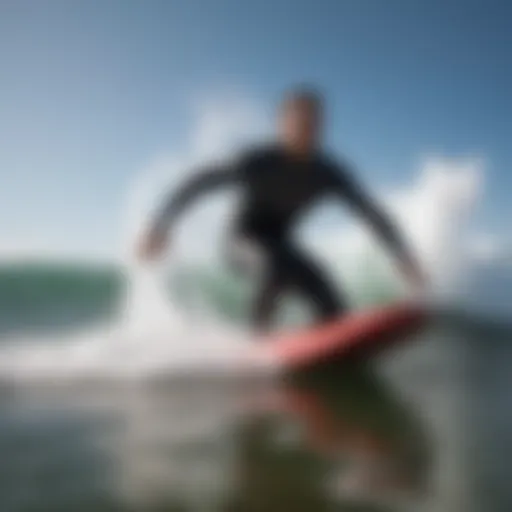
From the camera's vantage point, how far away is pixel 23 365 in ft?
4.56

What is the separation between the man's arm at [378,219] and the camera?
4.96ft

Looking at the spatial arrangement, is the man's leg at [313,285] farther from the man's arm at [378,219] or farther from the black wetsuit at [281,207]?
the man's arm at [378,219]

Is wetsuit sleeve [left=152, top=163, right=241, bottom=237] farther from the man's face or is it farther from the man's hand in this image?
the man's face

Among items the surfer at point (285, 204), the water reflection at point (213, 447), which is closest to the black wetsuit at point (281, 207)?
the surfer at point (285, 204)

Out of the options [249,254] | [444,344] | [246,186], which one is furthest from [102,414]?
[444,344]

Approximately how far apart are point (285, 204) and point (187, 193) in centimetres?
20

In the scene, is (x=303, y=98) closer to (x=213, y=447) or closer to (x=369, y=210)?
(x=369, y=210)

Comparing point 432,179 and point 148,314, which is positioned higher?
point 432,179

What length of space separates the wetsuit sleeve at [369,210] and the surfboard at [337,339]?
Answer: 0.44ft

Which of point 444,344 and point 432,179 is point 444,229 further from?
point 444,344

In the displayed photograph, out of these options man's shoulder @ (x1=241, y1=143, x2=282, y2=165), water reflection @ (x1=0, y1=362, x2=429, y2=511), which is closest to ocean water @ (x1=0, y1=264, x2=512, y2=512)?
water reflection @ (x1=0, y1=362, x2=429, y2=511)

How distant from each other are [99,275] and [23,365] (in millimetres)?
217

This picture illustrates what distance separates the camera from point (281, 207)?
4.93ft

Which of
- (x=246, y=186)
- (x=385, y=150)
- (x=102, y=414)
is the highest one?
(x=385, y=150)
